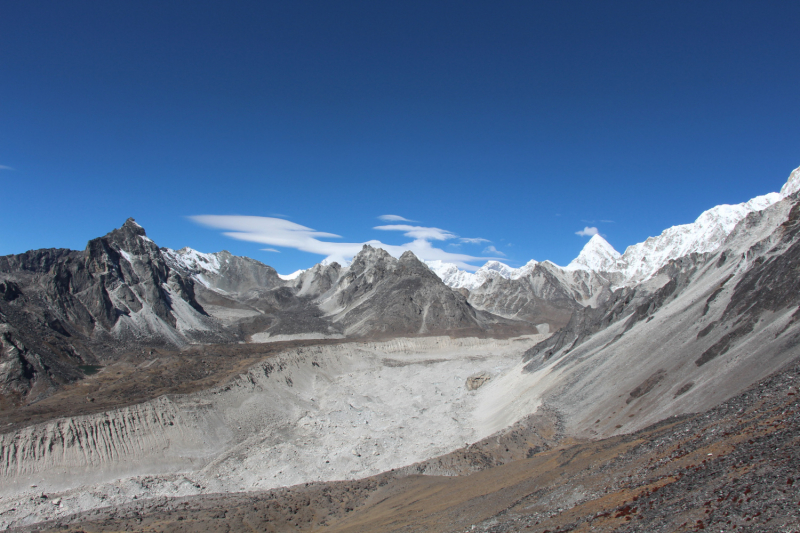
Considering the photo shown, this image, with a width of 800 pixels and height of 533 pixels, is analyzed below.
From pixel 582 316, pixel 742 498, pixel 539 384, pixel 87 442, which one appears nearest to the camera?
pixel 742 498

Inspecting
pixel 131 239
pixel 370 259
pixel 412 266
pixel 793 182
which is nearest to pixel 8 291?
pixel 131 239

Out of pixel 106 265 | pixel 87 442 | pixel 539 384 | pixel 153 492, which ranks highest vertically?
pixel 106 265

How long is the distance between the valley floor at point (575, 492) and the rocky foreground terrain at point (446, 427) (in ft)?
0.33

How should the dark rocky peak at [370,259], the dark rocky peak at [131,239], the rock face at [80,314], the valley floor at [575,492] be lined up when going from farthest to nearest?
the dark rocky peak at [370,259] < the dark rocky peak at [131,239] < the rock face at [80,314] < the valley floor at [575,492]

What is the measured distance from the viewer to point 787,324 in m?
29.0

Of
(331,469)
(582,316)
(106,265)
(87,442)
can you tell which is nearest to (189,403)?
(87,442)

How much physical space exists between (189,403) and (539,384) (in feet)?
111

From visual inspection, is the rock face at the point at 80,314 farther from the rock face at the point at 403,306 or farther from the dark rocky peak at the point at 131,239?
the rock face at the point at 403,306

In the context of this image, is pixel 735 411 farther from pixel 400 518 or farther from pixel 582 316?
pixel 582 316

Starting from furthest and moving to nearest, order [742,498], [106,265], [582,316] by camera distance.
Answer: [106,265], [582,316], [742,498]

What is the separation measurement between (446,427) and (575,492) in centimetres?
2659

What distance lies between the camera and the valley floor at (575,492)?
1259 cm

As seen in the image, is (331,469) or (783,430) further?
(331,469)

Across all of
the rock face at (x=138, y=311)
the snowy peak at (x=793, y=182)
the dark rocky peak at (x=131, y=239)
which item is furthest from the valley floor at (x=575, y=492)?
the snowy peak at (x=793, y=182)
